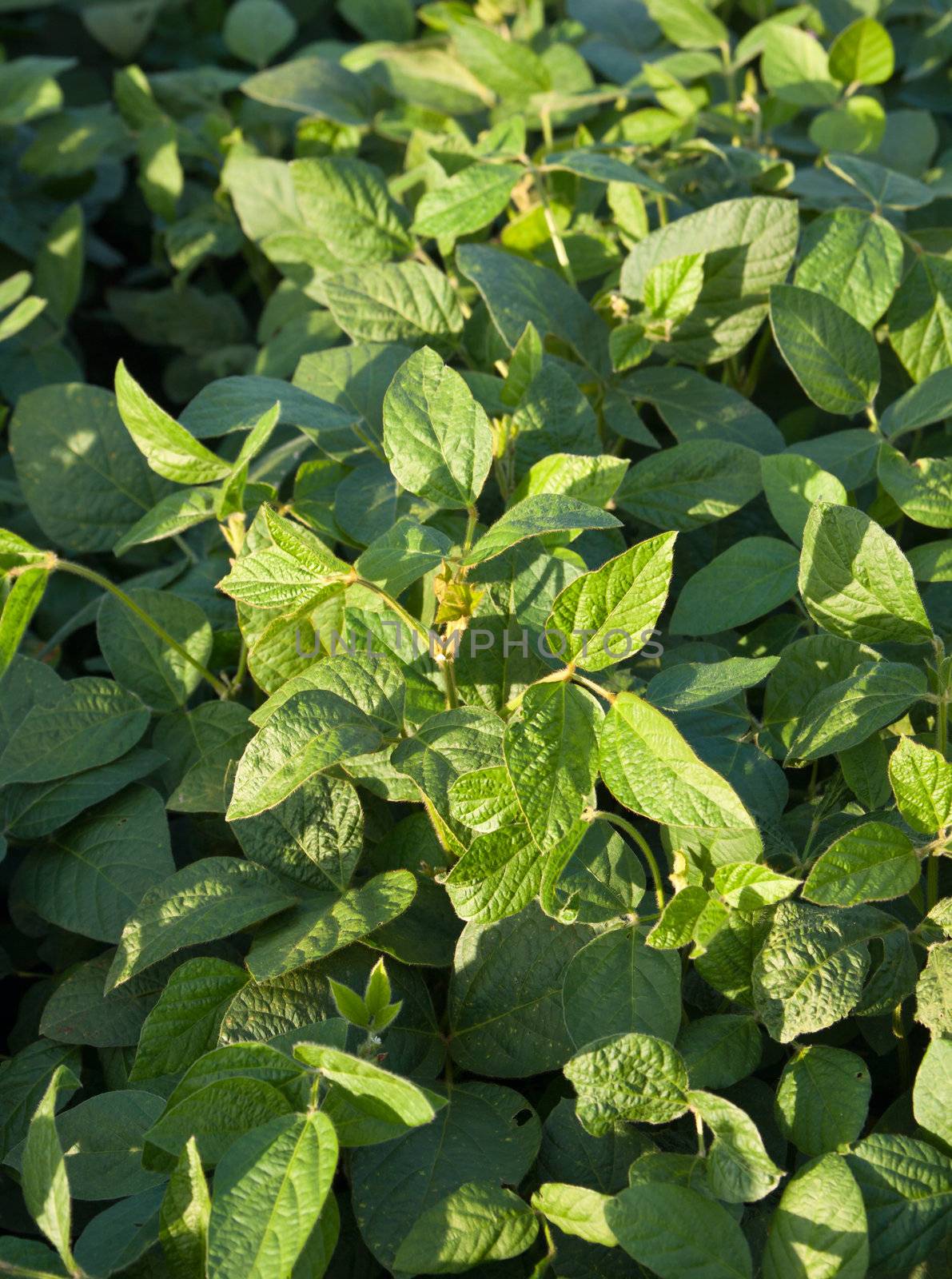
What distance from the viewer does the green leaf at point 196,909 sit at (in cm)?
94

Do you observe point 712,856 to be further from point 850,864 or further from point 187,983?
point 187,983

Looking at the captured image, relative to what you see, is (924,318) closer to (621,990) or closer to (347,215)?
(347,215)

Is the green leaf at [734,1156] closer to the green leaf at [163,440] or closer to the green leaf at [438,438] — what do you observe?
the green leaf at [438,438]

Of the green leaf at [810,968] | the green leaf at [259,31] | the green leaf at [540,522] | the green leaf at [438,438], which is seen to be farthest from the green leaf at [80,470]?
the green leaf at [259,31]

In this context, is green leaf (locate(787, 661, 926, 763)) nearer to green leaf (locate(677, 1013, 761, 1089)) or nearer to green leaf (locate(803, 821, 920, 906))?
green leaf (locate(803, 821, 920, 906))

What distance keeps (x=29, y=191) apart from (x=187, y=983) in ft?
5.17

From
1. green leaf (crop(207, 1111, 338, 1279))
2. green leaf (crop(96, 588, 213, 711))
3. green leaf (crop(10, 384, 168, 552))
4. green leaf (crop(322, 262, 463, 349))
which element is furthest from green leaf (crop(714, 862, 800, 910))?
green leaf (crop(10, 384, 168, 552))

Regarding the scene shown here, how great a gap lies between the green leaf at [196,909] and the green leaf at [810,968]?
38 cm

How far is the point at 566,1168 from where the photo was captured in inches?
35.6

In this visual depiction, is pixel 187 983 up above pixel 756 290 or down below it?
below

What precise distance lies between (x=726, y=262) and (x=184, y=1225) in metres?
1.02

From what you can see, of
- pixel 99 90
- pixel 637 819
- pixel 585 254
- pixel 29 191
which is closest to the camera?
pixel 637 819

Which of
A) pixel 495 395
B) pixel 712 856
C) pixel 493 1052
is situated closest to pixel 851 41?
pixel 495 395

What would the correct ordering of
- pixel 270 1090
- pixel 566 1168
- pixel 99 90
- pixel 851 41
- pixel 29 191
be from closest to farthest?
pixel 270 1090, pixel 566 1168, pixel 851 41, pixel 29 191, pixel 99 90
